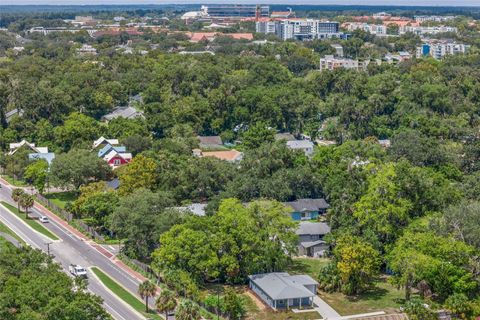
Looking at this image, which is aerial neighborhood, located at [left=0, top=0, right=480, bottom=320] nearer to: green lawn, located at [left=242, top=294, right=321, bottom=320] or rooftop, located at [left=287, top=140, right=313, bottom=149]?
green lawn, located at [left=242, top=294, right=321, bottom=320]

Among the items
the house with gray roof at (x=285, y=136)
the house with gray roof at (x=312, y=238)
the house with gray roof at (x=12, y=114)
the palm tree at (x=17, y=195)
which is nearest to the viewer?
the house with gray roof at (x=312, y=238)

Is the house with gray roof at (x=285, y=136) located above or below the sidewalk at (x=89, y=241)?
below

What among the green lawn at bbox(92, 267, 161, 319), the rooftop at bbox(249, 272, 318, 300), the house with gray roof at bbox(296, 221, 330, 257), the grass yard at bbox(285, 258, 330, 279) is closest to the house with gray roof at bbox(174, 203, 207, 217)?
the house with gray roof at bbox(296, 221, 330, 257)

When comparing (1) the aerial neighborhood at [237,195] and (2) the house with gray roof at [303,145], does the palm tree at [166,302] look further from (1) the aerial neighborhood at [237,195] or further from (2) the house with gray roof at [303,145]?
(2) the house with gray roof at [303,145]

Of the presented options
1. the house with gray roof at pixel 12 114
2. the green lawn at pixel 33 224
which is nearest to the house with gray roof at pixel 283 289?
the green lawn at pixel 33 224

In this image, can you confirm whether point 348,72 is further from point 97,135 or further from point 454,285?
point 454,285

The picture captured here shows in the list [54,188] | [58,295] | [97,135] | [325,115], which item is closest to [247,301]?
[58,295]

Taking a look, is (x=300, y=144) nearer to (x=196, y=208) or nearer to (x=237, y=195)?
(x=237, y=195)
